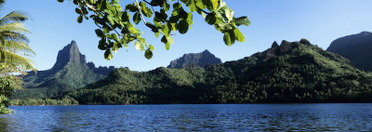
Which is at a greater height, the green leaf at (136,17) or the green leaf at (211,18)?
the green leaf at (136,17)

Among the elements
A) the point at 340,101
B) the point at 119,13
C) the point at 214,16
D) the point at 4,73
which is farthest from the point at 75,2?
the point at 340,101

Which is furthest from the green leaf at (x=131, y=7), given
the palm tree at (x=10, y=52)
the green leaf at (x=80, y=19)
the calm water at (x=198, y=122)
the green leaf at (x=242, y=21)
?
the calm water at (x=198, y=122)

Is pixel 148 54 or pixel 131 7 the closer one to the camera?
pixel 131 7

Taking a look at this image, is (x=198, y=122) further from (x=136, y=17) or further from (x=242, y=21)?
(x=242, y=21)

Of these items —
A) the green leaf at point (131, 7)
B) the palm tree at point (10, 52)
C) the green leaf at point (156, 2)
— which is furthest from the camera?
the palm tree at point (10, 52)

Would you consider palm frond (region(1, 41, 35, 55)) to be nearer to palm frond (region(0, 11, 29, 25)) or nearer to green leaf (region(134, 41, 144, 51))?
palm frond (region(0, 11, 29, 25))

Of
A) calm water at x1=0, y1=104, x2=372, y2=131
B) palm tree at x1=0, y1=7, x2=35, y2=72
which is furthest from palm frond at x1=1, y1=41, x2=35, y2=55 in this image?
calm water at x1=0, y1=104, x2=372, y2=131

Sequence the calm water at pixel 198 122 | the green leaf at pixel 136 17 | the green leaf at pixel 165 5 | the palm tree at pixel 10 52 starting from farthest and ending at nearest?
the calm water at pixel 198 122 < the palm tree at pixel 10 52 < the green leaf at pixel 136 17 < the green leaf at pixel 165 5

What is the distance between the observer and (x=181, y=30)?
112 inches

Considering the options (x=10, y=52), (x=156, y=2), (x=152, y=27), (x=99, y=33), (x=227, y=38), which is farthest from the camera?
(x=10, y=52)

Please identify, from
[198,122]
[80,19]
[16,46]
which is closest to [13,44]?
[16,46]

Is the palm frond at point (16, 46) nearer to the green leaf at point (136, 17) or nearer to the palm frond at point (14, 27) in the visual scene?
the palm frond at point (14, 27)

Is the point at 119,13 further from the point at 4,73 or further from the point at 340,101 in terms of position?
the point at 340,101

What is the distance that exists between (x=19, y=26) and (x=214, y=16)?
27.8 meters
